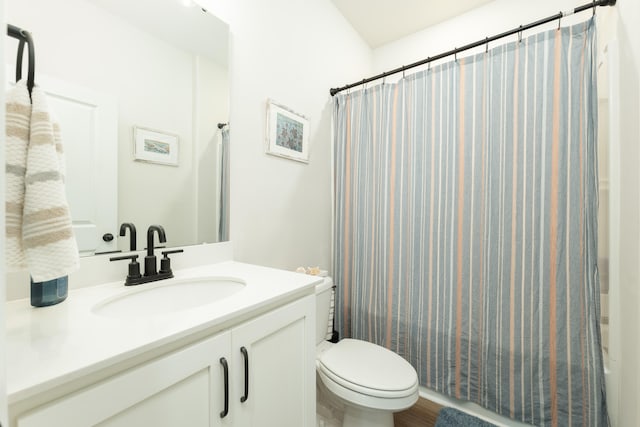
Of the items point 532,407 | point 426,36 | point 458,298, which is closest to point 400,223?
point 458,298

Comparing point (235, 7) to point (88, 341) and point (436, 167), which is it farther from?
point (88, 341)

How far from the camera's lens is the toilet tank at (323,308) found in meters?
1.38

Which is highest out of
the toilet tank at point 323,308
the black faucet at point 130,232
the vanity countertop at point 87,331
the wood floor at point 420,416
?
the black faucet at point 130,232

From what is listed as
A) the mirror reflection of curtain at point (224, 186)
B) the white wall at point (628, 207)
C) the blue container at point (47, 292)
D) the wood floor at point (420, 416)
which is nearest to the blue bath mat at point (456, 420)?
the wood floor at point (420, 416)

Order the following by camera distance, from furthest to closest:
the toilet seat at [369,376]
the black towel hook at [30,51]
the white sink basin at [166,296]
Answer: the toilet seat at [369,376] < the white sink basin at [166,296] < the black towel hook at [30,51]

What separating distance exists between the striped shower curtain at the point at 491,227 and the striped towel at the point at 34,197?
1.44m

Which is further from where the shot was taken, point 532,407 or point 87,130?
point 532,407

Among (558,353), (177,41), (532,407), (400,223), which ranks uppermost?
(177,41)

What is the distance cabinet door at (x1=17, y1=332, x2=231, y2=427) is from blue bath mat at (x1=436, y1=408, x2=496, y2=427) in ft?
4.16

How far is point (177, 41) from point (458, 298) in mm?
1745

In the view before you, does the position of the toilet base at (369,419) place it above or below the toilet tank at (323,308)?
below

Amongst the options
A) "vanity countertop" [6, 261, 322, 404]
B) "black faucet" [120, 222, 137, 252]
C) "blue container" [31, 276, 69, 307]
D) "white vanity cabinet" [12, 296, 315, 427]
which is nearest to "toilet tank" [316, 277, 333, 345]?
"white vanity cabinet" [12, 296, 315, 427]

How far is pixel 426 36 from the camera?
2.00 metres

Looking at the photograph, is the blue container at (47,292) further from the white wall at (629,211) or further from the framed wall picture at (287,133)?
the white wall at (629,211)
